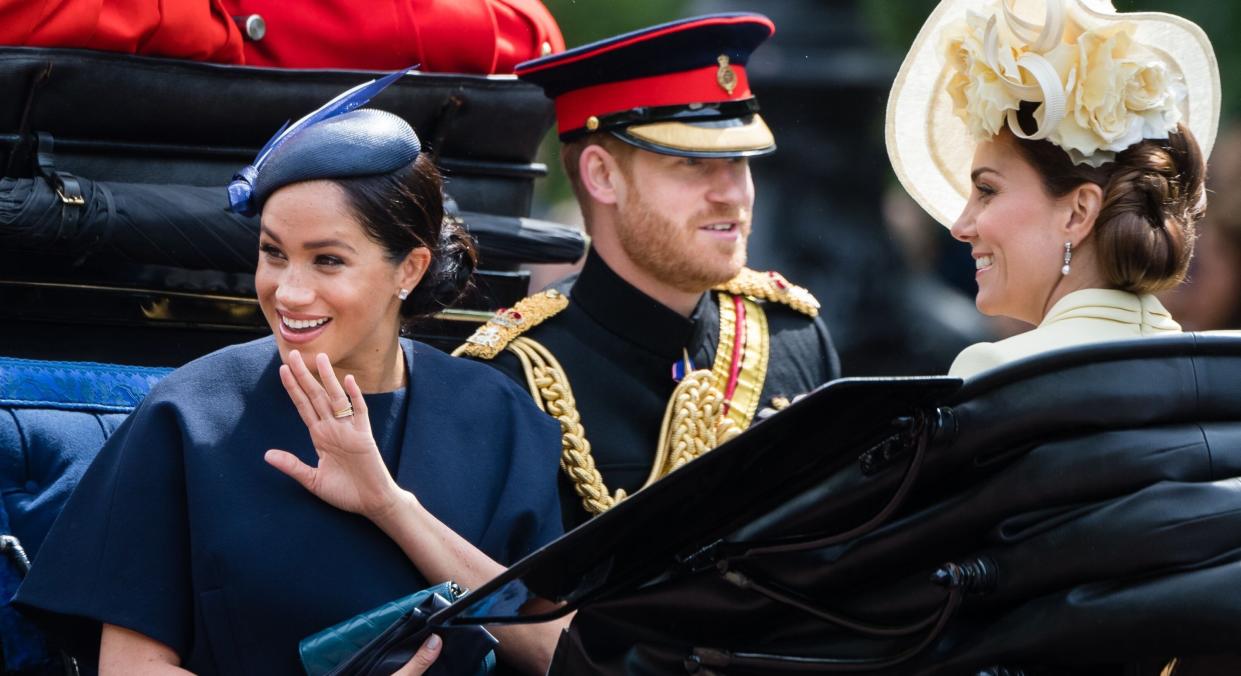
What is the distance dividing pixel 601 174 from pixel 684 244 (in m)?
0.28

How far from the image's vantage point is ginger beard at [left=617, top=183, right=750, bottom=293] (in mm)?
3705

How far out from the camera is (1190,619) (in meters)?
1.99

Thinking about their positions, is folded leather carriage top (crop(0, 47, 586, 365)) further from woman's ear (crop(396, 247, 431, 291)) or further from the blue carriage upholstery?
woman's ear (crop(396, 247, 431, 291))

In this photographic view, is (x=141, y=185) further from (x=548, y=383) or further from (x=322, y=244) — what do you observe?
(x=548, y=383)

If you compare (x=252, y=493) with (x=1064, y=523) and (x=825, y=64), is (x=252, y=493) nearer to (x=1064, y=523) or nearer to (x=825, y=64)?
(x=1064, y=523)

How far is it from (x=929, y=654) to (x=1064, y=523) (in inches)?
8.9

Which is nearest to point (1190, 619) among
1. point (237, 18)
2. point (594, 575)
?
point (594, 575)

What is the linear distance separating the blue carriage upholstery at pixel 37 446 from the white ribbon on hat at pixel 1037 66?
1588mm

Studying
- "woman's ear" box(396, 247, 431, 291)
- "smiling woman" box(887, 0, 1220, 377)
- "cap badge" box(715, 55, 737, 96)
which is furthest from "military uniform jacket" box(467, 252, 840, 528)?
"smiling woman" box(887, 0, 1220, 377)

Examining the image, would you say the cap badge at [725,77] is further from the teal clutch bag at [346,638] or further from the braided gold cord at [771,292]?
the teal clutch bag at [346,638]

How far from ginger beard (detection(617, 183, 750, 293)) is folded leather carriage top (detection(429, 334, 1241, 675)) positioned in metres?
1.58

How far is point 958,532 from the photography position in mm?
2082

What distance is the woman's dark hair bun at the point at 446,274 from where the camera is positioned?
2.98 meters

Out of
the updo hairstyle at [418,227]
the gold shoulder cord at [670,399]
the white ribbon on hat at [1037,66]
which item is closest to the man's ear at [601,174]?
the gold shoulder cord at [670,399]
